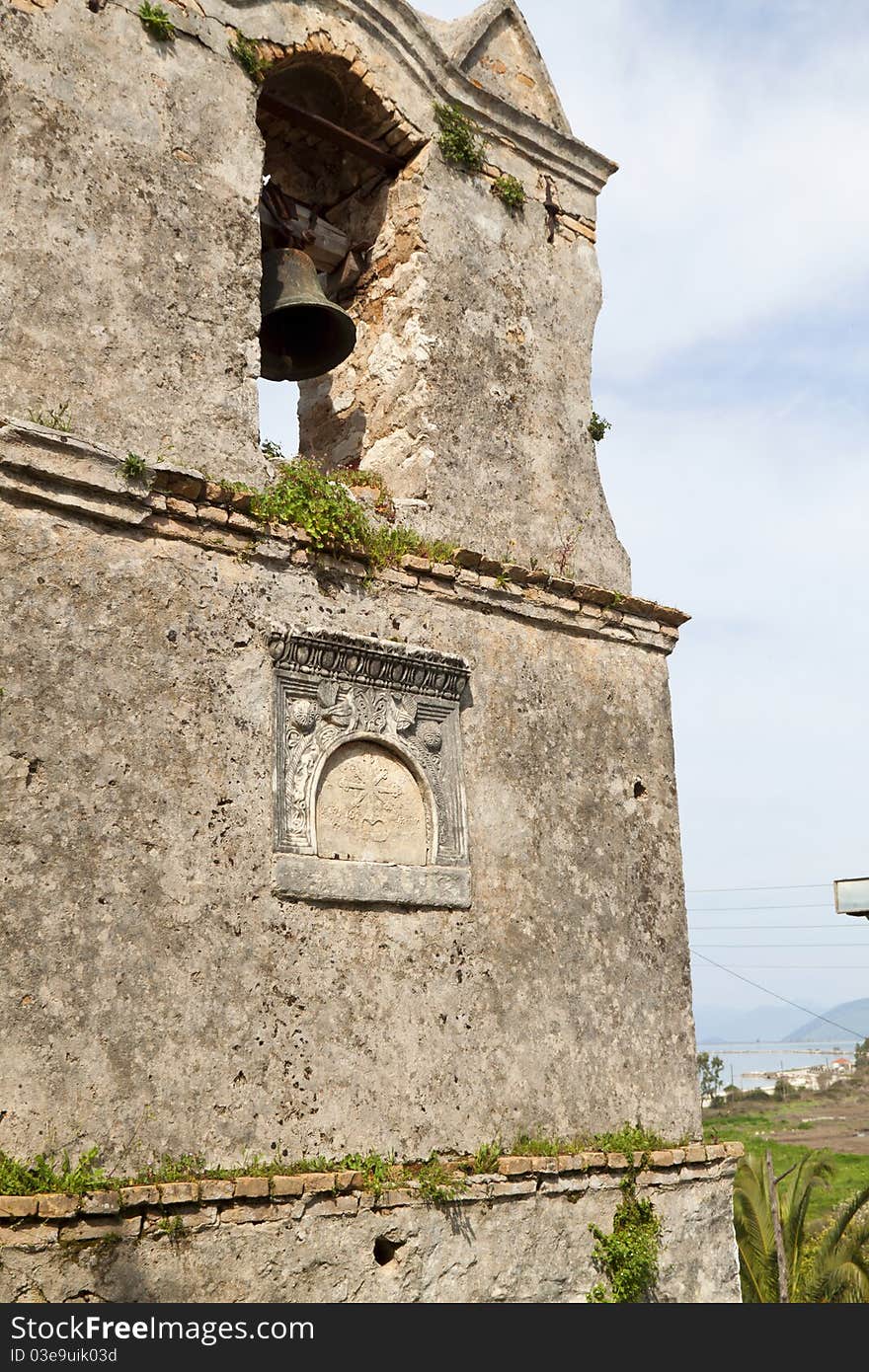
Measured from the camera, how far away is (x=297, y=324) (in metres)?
6.37

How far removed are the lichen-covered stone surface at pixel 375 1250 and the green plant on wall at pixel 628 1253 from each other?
5cm

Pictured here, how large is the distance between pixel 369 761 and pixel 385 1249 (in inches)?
74.9

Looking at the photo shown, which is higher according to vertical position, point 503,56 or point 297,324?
point 503,56

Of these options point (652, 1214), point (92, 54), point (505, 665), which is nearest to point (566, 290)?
point (505, 665)

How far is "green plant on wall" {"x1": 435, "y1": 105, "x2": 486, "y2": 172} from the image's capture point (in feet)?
22.3

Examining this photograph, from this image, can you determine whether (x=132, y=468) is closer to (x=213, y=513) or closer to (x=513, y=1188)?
(x=213, y=513)

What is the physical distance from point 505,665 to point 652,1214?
2529 millimetres

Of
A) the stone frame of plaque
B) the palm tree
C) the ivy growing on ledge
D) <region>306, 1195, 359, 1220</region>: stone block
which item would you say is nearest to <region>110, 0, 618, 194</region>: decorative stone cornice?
the ivy growing on ledge

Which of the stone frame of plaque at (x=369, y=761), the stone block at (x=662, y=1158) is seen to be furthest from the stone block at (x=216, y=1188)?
the stone block at (x=662, y=1158)

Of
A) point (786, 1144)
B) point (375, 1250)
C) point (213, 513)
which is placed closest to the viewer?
point (375, 1250)

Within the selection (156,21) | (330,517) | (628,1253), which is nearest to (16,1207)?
(628,1253)

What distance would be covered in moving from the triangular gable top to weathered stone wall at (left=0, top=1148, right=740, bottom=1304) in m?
5.55

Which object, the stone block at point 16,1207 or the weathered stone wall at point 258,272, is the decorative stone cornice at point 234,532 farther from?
the stone block at point 16,1207
